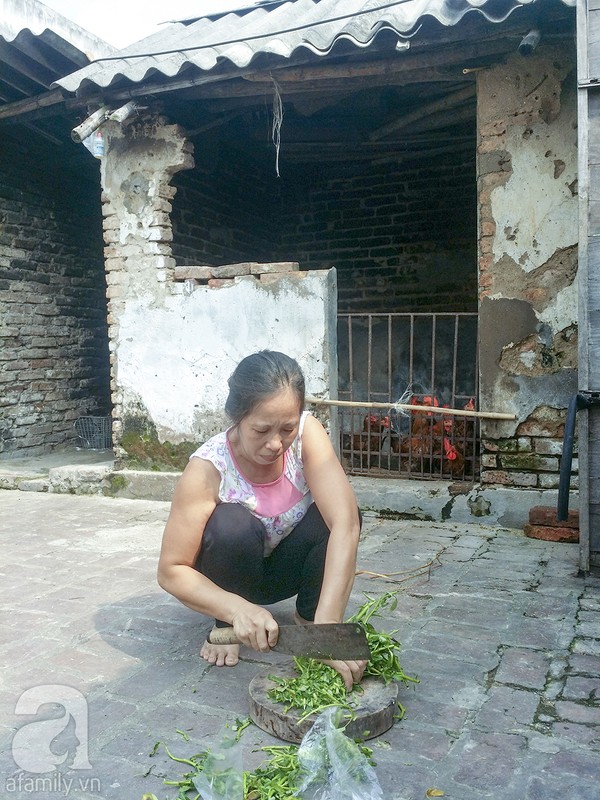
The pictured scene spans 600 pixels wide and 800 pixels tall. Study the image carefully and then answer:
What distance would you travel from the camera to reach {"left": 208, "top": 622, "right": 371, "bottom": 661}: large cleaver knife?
204 centimetres

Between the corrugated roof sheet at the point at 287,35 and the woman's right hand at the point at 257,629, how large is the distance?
11.5 ft

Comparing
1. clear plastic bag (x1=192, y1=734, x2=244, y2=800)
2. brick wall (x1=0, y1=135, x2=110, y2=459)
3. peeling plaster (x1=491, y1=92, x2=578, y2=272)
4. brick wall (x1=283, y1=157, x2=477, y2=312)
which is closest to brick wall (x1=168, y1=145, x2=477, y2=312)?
brick wall (x1=283, y1=157, x2=477, y2=312)

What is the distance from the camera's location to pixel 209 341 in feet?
17.8

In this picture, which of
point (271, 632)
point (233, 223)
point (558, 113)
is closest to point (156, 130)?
point (233, 223)

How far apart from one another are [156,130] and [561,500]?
4113 mm

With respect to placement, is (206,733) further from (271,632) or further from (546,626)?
(546,626)

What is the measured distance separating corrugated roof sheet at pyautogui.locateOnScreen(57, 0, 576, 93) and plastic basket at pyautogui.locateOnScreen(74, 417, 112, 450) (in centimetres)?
342

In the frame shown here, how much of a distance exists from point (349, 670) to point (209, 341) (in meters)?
3.61

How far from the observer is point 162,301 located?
18.2 ft

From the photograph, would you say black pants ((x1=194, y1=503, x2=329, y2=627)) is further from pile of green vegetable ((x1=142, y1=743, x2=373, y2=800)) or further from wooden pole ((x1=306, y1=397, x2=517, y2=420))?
wooden pole ((x1=306, y1=397, x2=517, y2=420))

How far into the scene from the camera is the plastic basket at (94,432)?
7.50 meters

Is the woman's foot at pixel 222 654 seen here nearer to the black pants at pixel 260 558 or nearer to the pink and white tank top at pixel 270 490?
the black pants at pixel 260 558

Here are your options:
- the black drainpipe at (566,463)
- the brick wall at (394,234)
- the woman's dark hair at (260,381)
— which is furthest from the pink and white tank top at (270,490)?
the brick wall at (394,234)

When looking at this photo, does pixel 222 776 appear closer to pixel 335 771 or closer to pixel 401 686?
pixel 335 771
